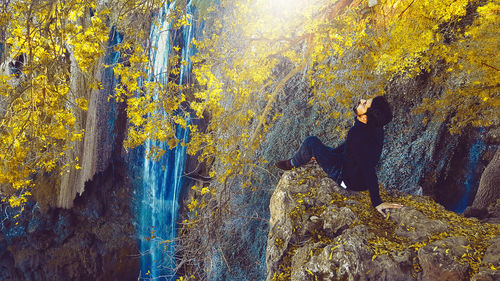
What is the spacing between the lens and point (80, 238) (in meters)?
8.20

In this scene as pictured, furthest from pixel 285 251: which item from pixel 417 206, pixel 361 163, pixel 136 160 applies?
pixel 136 160

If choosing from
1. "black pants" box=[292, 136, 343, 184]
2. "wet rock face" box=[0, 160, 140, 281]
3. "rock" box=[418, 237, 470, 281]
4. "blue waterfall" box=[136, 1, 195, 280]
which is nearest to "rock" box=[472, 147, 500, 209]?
"rock" box=[418, 237, 470, 281]

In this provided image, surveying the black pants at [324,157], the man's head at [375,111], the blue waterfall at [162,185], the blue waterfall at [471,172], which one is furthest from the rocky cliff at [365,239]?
the blue waterfall at [162,185]

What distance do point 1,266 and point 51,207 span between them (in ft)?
6.14

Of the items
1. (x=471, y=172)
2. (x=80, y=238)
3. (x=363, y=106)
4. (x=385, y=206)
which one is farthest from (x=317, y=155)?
(x=80, y=238)

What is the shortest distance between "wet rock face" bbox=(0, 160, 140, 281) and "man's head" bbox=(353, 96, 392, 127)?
7291mm

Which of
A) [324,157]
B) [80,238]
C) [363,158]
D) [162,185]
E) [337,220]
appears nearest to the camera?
[337,220]

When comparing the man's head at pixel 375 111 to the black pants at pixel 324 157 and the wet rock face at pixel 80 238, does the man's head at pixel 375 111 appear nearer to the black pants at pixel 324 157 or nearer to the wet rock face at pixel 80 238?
the black pants at pixel 324 157

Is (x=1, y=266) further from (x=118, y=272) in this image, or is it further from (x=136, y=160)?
(x=136, y=160)

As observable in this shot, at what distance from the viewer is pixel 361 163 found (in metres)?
2.66

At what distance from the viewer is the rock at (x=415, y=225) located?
2209 mm

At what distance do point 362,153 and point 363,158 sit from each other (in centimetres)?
5

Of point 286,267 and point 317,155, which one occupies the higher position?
point 317,155

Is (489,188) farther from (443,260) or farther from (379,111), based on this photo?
(443,260)
